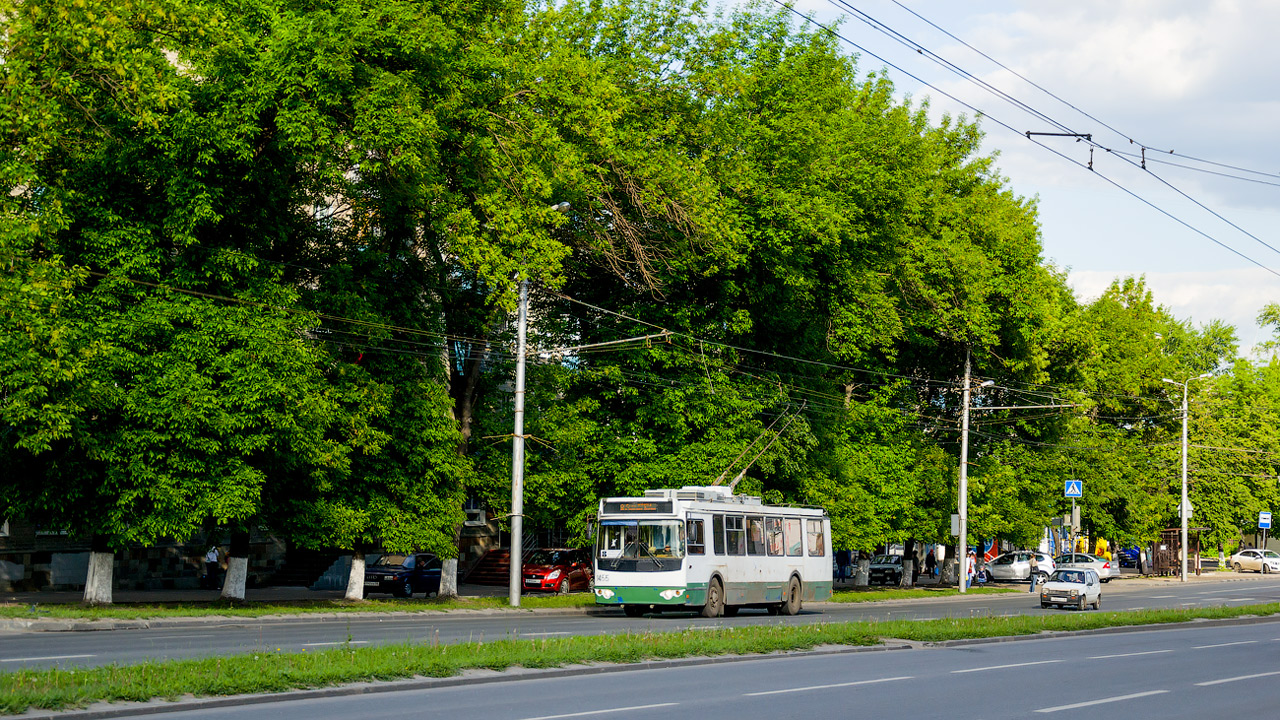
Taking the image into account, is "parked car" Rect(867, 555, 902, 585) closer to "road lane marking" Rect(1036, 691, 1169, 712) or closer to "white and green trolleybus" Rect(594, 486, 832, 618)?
"white and green trolleybus" Rect(594, 486, 832, 618)

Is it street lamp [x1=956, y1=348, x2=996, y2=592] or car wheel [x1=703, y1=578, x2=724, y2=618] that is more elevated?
street lamp [x1=956, y1=348, x2=996, y2=592]

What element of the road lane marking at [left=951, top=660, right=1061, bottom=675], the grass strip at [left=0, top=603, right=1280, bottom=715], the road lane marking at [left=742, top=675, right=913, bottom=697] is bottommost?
the road lane marking at [left=951, top=660, right=1061, bottom=675]

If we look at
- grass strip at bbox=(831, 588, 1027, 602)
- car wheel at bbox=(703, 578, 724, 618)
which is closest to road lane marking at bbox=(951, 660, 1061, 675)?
car wheel at bbox=(703, 578, 724, 618)

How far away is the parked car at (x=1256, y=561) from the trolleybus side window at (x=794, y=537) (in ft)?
214

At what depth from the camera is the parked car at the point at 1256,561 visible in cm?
8931

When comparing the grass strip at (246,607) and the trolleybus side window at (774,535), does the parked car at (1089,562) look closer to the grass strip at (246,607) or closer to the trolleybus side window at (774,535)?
the trolleybus side window at (774,535)

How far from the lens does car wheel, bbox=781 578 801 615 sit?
3547 centimetres

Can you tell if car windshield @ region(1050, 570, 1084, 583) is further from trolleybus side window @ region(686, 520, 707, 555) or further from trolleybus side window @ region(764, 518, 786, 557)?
trolleybus side window @ region(686, 520, 707, 555)

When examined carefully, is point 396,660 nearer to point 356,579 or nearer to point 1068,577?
point 356,579

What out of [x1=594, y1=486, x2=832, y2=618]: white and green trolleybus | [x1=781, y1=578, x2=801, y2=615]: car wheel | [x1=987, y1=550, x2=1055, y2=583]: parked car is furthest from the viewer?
[x1=987, y1=550, x2=1055, y2=583]: parked car

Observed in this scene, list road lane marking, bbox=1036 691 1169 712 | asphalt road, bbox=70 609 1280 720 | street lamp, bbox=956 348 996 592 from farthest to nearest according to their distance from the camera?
Answer: street lamp, bbox=956 348 996 592
road lane marking, bbox=1036 691 1169 712
asphalt road, bbox=70 609 1280 720

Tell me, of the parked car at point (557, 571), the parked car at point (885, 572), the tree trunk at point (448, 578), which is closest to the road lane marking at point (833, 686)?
the tree trunk at point (448, 578)

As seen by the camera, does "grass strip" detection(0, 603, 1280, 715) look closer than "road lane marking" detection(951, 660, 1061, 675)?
Yes

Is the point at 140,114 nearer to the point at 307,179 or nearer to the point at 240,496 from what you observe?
the point at 307,179
